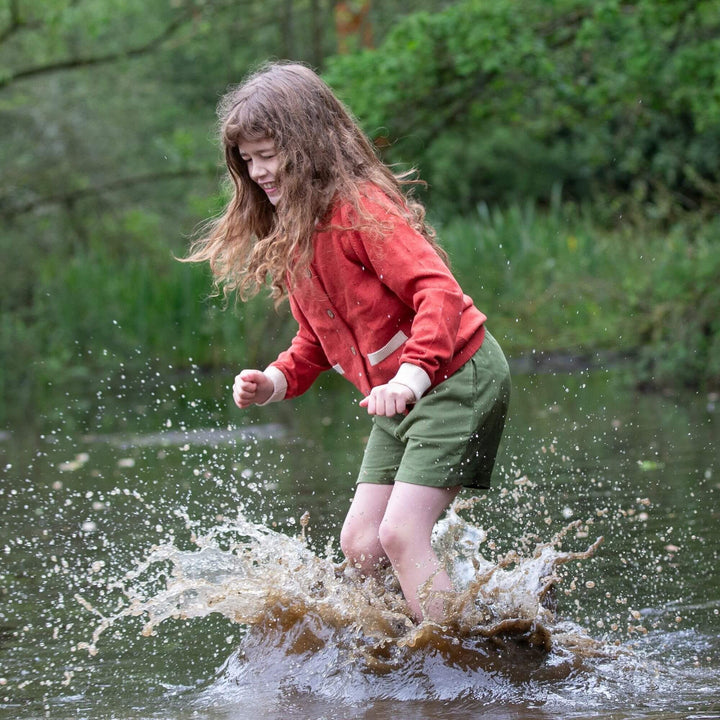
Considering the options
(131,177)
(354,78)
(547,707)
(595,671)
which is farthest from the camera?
(131,177)

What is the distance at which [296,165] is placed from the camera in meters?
3.41

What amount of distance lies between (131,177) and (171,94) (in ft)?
19.0

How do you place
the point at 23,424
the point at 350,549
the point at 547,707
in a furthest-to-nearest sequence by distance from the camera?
the point at 23,424
the point at 350,549
the point at 547,707

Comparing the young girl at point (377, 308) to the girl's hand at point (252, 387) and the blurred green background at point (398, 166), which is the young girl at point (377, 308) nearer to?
the girl's hand at point (252, 387)

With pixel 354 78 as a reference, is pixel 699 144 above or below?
below

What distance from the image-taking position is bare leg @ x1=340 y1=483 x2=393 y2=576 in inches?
141

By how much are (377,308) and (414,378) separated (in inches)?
11.7

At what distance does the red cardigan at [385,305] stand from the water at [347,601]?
2.26 feet

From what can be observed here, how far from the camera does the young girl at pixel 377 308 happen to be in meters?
3.26

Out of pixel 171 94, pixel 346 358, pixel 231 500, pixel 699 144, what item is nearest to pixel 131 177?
pixel 171 94

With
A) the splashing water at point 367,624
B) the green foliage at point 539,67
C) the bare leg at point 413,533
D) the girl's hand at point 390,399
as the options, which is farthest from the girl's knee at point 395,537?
the green foliage at point 539,67

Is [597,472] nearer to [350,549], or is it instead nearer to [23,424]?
[350,549]

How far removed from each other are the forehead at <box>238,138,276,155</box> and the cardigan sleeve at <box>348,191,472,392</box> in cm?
33

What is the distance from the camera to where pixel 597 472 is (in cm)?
643
